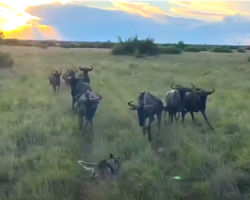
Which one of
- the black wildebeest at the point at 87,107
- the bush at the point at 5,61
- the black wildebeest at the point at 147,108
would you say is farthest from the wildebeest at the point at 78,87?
the bush at the point at 5,61

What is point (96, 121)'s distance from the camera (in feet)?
41.8

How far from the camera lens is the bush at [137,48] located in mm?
55438

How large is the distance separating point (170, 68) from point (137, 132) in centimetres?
A: 2443

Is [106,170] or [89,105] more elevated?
[89,105]

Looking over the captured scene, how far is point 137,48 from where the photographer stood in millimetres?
55625

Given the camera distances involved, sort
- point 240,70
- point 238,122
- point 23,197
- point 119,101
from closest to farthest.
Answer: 1. point 23,197
2. point 238,122
3. point 119,101
4. point 240,70

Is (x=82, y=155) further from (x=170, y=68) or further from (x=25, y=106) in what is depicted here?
(x=170, y=68)

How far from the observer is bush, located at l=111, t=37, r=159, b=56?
55438 millimetres

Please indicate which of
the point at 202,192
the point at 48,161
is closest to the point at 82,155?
the point at 48,161

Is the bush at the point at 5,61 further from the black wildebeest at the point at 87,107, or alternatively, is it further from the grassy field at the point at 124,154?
the black wildebeest at the point at 87,107

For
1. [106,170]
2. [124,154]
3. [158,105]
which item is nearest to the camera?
[106,170]

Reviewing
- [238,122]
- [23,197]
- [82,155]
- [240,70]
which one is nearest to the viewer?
[23,197]

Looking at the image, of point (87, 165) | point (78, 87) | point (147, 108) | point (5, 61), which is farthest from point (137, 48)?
point (87, 165)

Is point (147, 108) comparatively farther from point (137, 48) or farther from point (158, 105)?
point (137, 48)
